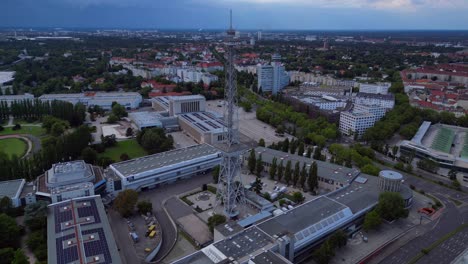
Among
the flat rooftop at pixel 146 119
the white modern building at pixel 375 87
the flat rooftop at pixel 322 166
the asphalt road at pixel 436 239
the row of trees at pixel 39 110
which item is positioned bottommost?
the asphalt road at pixel 436 239

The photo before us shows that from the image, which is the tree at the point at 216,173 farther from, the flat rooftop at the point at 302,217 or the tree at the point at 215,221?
the flat rooftop at the point at 302,217

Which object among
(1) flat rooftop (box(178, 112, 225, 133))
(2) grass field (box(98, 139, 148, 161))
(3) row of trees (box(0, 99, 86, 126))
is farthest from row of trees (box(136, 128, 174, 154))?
(3) row of trees (box(0, 99, 86, 126))

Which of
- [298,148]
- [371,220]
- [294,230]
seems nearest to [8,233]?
[294,230]

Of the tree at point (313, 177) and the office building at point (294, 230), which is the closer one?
the office building at point (294, 230)

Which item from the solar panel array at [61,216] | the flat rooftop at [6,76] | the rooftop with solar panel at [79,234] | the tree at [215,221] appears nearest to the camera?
the rooftop with solar panel at [79,234]

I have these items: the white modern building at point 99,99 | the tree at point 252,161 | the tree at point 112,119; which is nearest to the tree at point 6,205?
the tree at point 252,161

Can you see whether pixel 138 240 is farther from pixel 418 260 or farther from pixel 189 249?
pixel 418 260

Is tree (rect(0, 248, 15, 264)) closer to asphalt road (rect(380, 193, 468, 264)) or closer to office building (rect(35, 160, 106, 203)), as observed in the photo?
office building (rect(35, 160, 106, 203))

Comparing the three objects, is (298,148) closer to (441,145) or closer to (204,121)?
(204,121)
